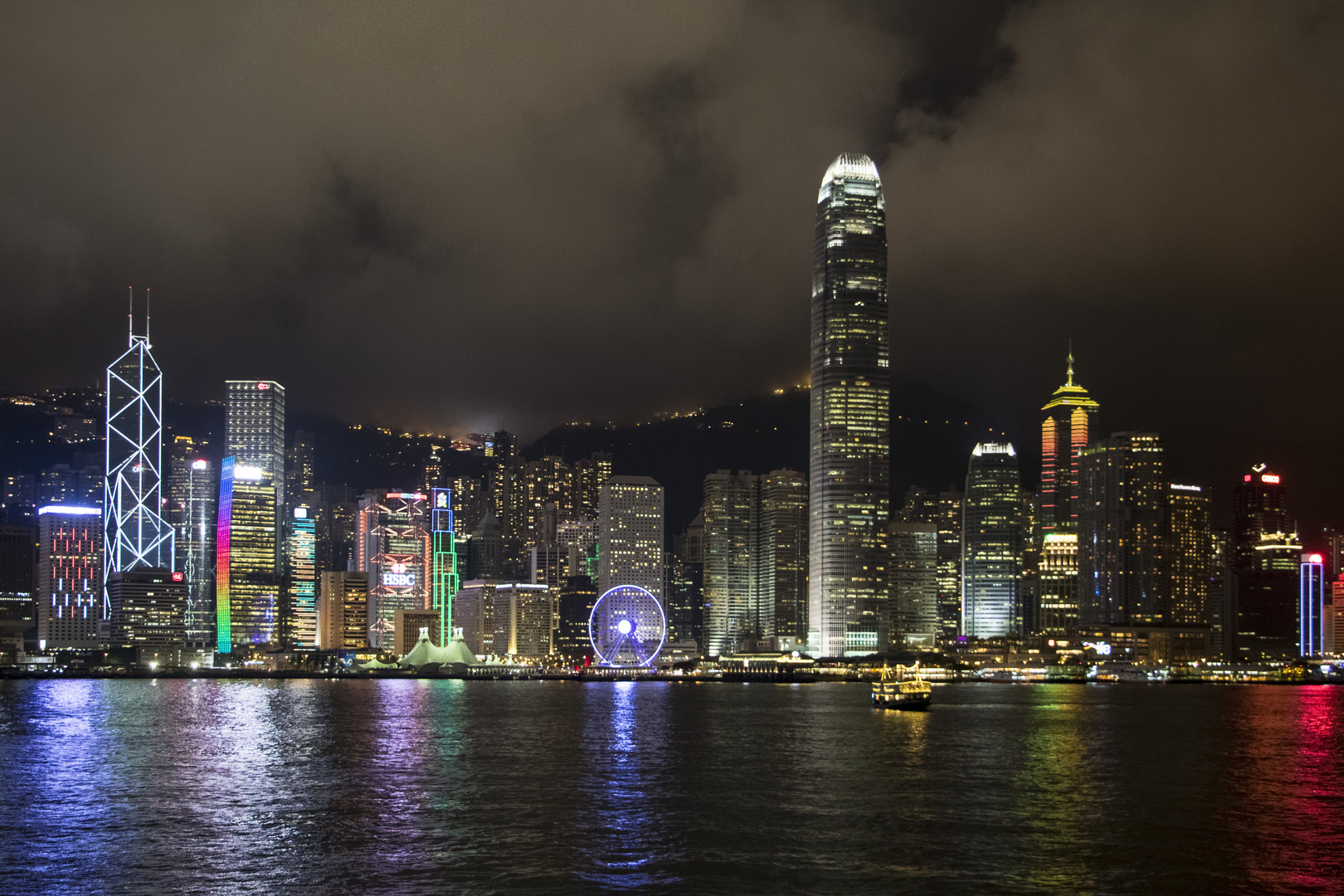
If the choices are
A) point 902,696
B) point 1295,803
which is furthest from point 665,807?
point 902,696

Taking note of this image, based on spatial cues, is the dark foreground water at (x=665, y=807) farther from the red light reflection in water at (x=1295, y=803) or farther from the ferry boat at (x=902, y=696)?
the ferry boat at (x=902, y=696)

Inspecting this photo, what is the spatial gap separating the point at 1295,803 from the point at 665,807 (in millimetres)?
29956

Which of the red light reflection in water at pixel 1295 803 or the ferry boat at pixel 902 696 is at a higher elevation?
the red light reflection in water at pixel 1295 803

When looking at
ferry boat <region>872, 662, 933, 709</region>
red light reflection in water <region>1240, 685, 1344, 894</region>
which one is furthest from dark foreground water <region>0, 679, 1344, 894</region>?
ferry boat <region>872, 662, 933, 709</region>

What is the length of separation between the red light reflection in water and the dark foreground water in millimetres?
215

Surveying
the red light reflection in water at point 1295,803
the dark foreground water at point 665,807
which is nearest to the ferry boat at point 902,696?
the dark foreground water at point 665,807

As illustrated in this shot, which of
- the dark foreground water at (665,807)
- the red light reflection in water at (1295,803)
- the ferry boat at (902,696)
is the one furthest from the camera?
the ferry boat at (902,696)

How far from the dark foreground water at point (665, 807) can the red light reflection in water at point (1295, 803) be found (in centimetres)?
22

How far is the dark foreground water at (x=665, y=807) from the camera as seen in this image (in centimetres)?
4756

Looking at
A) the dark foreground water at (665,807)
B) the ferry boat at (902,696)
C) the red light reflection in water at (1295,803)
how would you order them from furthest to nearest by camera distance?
1. the ferry boat at (902,696)
2. the red light reflection in water at (1295,803)
3. the dark foreground water at (665,807)

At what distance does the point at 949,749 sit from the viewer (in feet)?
301

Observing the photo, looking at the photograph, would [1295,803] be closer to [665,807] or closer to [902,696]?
[665,807]

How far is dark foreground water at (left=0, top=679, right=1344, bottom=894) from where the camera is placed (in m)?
47.6

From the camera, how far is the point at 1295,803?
65.5m
